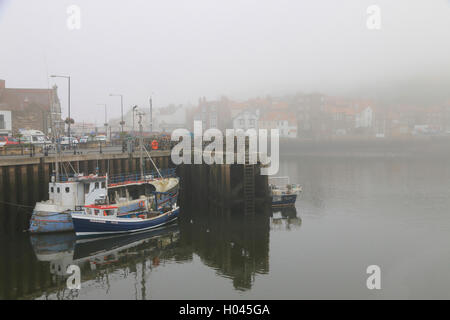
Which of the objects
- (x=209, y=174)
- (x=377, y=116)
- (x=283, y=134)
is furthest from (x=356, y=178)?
(x=377, y=116)

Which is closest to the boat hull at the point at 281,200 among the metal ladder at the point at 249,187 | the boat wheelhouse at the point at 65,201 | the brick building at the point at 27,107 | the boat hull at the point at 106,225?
the metal ladder at the point at 249,187

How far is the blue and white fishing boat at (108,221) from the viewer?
24750 mm

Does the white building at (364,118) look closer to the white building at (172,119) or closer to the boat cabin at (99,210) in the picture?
the white building at (172,119)

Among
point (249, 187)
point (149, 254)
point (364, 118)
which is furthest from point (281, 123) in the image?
point (149, 254)

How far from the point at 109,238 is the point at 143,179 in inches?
285

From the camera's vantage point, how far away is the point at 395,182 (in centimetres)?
5588

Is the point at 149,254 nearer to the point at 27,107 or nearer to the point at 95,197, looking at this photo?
the point at 95,197

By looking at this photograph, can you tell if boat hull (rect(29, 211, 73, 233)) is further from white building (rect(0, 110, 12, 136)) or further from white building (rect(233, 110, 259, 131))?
white building (rect(233, 110, 259, 131))

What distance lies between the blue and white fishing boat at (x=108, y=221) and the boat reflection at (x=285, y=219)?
31.3 feet

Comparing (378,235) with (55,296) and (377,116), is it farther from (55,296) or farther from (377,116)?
(377,116)

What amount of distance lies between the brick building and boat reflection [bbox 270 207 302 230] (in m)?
43.5

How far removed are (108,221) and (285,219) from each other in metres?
15.1

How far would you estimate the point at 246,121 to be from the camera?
395 feet

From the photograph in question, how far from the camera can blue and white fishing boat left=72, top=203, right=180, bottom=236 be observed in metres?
24.8
